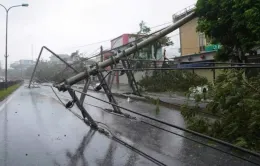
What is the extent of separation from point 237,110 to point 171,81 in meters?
10.7

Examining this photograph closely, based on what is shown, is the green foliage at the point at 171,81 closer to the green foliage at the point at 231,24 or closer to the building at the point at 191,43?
the green foliage at the point at 231,24

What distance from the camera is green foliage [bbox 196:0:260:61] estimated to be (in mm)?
9508

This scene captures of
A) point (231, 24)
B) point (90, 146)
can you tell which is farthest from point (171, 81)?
point (90, 146)

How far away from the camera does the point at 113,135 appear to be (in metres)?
7.40

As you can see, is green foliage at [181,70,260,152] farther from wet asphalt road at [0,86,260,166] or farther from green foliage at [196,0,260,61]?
green foliage at [196,0,260,61]

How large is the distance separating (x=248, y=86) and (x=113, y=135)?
3.51m

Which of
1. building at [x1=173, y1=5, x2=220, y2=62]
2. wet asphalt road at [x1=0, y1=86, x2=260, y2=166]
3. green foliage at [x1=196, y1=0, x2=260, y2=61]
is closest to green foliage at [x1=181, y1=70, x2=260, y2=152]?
wet asphalt road at [x1=0, y1=86, x2=260, y2=166]

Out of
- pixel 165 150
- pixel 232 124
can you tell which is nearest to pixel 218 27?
pixel 232 124

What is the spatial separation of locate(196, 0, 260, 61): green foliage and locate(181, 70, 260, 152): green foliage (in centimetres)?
353

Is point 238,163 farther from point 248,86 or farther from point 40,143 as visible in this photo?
point 40,143

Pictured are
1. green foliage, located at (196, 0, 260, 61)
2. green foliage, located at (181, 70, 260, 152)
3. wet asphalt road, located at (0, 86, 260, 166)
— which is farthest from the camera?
green foliage, located at (196, 0, 260, 61)

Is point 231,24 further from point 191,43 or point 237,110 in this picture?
point 191,43

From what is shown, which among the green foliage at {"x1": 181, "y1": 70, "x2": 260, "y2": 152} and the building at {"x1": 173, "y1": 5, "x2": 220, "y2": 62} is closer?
the green foliage at {"x1": 181, "y1": 70, "x2": 260, "y2": 152}

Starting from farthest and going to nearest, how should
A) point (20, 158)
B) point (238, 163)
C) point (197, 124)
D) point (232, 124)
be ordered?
point (197, 124) → point (232, 124) → point (20, 158) → point (238, 163)
